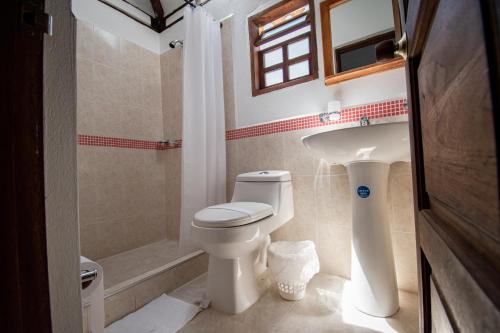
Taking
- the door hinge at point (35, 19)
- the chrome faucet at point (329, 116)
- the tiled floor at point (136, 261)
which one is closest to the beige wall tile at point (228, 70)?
the chrome faucet at point (329, 116)

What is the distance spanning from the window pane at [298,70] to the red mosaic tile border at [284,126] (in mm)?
377

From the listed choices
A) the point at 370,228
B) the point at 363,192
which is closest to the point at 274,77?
the point at 363,192

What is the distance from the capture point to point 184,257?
4.65 ft

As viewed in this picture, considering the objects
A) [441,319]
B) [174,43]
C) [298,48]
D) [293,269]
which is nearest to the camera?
[441,319]

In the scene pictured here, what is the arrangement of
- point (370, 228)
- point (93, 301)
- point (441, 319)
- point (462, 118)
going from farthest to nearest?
point (370, 228) → point (93, 301) → point (441, 319) → point (462, 118)

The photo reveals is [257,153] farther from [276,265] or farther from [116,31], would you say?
[116,31]

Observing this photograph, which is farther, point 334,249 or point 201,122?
point 201,122

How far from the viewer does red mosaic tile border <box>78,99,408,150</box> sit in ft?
3.84

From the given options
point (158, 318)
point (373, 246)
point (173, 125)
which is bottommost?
point (158, 318)

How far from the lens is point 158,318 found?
1037 mm

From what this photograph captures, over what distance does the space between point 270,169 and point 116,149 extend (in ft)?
4.23

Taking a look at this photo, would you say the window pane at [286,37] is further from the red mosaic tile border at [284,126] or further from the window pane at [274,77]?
the red mosaic tile border at [284,126]

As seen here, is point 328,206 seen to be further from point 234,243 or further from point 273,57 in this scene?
point 273,57

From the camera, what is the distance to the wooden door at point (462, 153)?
172 mm
